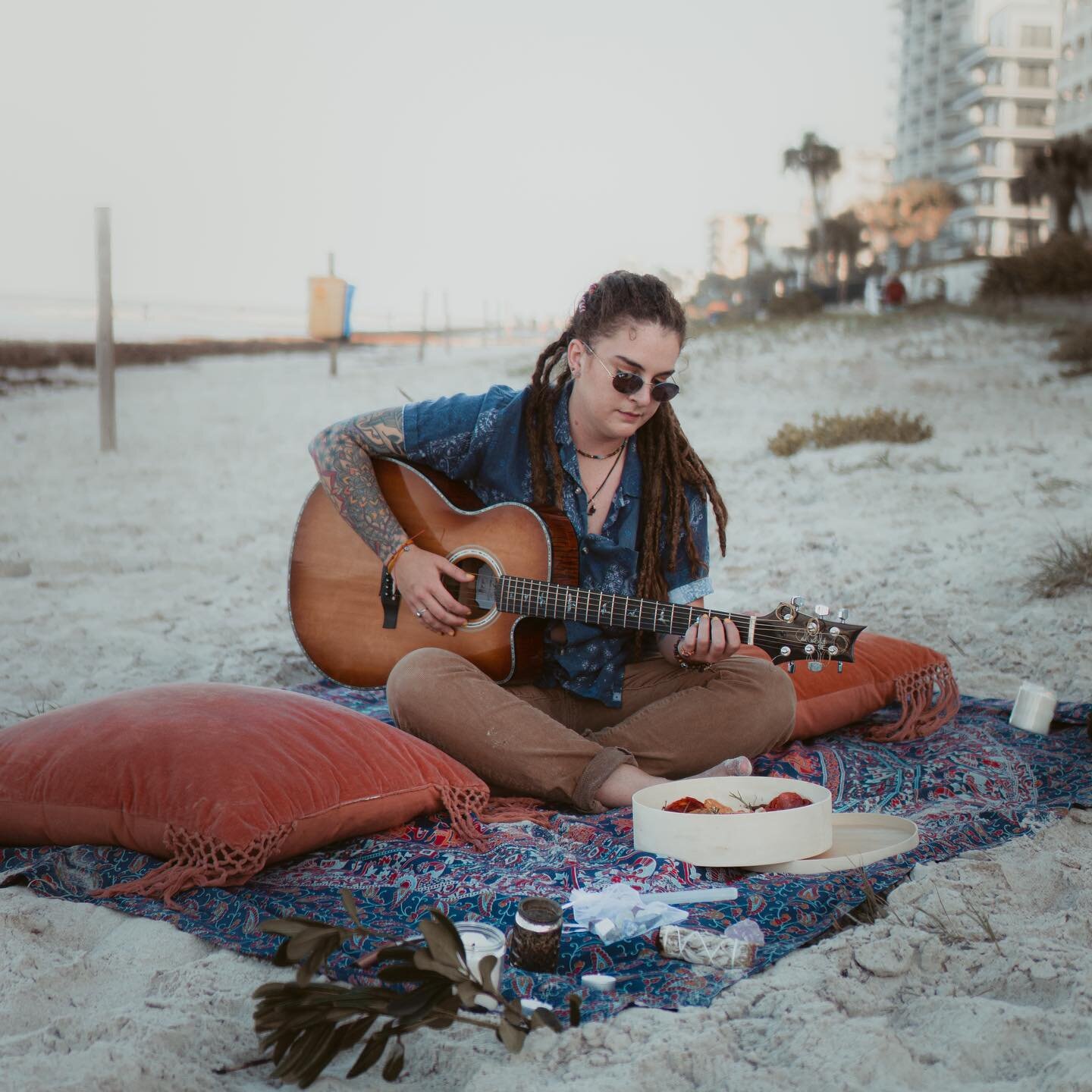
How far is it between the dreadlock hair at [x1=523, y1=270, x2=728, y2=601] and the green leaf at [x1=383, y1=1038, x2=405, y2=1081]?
1.80 m

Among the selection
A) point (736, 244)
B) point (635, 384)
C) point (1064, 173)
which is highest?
point (736, 244)

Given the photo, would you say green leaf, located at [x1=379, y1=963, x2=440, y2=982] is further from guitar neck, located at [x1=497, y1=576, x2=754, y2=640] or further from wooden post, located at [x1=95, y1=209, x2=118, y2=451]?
wooden post, located at [x1=95, y1=209, x2=118, y2=451]

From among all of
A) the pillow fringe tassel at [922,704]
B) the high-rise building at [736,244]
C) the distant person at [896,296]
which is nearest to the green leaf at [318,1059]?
the pillow fringe tassel at [922,704]

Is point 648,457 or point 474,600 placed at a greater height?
point 648,457

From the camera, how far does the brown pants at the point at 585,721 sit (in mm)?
3156

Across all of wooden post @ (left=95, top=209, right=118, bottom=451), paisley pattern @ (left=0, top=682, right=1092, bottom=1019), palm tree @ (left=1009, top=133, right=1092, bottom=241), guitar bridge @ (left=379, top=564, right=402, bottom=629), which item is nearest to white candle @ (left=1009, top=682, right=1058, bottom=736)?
paisley pattern @ (left=0, top=682, right=1092, bottom=1019)

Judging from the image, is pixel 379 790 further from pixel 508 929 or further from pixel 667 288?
pixel 667 288

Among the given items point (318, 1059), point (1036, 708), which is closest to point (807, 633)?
point (1036, 708)

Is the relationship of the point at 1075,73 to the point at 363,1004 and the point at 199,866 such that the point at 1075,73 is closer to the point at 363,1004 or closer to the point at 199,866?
the point at 199,866

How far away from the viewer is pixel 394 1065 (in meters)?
1.84

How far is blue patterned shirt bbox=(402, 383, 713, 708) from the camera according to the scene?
11.4ft

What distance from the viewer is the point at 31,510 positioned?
346 inches

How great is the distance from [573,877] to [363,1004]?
0.87m

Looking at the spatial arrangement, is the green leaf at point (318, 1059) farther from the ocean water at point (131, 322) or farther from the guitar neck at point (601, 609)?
the ocean water at point (131, 322)
